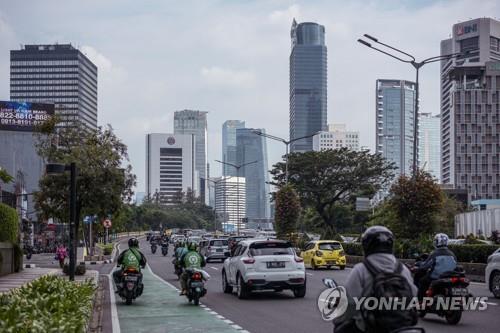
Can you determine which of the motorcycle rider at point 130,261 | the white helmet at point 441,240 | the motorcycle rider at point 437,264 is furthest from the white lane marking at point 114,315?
the white helmet at point 441,240

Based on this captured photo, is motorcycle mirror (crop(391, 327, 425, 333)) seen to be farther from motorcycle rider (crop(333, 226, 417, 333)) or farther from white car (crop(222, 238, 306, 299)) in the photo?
white car (crop(222, 238, 306, 299))

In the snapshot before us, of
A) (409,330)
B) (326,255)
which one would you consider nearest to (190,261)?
(409,330)

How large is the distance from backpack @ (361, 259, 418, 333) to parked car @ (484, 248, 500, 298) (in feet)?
Answer: 45.7

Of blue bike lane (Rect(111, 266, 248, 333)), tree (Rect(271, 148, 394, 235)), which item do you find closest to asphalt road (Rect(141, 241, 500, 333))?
blue bike lane (Rect(111, 266, 248, 333))

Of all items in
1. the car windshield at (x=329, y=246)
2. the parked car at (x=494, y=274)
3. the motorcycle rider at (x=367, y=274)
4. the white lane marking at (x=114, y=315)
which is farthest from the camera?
the car windshield at (x=329, y=246)

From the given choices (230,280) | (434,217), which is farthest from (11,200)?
(230,280)

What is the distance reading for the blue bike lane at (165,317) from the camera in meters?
14.2

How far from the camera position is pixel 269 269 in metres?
20.1

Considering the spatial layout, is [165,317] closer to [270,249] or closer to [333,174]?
[270,249]

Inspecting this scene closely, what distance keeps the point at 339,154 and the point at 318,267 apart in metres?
38.6

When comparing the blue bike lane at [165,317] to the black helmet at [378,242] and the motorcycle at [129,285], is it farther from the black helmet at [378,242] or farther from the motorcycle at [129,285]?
the black helmet at [378,242]

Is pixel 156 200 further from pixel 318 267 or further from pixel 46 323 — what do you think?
pixel 46 323

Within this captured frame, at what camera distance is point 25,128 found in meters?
89.1

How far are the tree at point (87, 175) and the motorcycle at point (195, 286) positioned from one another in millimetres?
13711
